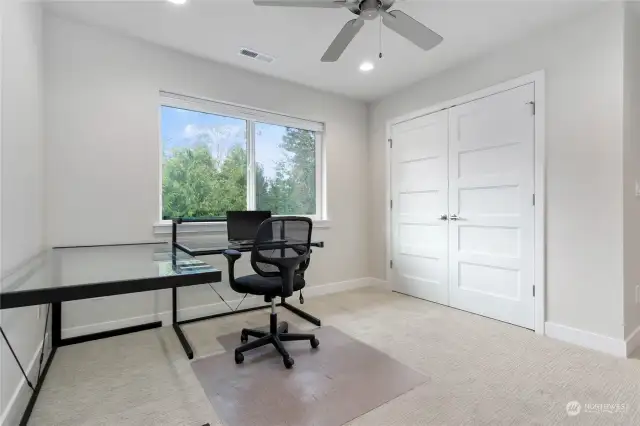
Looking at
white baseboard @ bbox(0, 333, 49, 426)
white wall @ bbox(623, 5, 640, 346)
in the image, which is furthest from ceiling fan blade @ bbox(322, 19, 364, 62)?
white baseboard @ bbox(0, 333, 49, 426)

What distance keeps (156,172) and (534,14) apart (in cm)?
338

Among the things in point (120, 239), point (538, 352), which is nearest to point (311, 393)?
point (538, 352)

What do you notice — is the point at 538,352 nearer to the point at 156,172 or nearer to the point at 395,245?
the point at 395,245

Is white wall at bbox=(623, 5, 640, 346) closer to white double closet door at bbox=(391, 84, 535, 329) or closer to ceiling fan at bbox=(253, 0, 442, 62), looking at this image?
white double closet door at bbox=(391, 84, 535, 329)

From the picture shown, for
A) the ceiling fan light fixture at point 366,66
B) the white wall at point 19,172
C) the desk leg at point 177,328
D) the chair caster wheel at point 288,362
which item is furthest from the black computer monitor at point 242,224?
the ceiling fan light fixture at point 366,66

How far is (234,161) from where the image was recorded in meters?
3.37

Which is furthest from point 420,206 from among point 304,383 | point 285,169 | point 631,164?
point 304,383

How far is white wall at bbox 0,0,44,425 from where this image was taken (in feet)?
5.03

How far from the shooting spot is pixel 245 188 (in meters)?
3.43

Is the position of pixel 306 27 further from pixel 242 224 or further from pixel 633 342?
pixel 633 342

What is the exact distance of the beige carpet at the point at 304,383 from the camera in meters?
1.59

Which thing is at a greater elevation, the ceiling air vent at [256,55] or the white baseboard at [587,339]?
the ceiling air vent at [256,55]

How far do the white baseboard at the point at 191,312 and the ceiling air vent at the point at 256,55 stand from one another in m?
2.45
